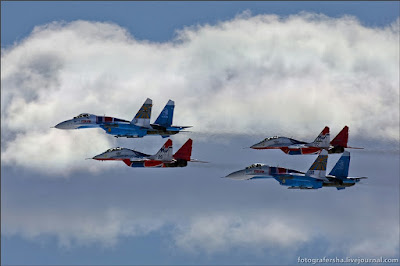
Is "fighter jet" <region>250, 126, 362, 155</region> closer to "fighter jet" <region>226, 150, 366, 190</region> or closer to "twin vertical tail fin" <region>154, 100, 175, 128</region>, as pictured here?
"fighter jet" <region>226, 150, 366, 190</region>

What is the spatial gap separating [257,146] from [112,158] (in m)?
22.1

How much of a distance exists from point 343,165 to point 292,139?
12.1 m

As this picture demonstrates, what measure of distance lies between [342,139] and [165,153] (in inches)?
1028


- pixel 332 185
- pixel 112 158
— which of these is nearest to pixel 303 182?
pixel 332 185

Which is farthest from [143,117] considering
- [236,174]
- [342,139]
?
[342,139]

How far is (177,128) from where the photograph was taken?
17788cm

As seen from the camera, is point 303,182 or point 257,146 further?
point 257,146

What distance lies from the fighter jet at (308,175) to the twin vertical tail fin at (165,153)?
8683 millimetres

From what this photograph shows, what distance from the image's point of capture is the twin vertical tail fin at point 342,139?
180375 mm

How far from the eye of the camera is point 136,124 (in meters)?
178

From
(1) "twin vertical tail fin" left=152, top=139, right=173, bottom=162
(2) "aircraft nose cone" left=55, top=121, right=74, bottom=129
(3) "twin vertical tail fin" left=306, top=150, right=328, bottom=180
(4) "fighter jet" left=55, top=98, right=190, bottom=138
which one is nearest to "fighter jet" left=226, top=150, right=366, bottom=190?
(3) "twin vertical tail fin" left=306, top=150, right=328, bottom=180

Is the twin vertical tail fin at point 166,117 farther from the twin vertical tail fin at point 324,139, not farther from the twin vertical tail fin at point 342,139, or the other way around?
the twin vertical tail fin at point 342,139

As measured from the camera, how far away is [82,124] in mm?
180875

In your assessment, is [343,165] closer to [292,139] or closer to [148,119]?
[292,139]
